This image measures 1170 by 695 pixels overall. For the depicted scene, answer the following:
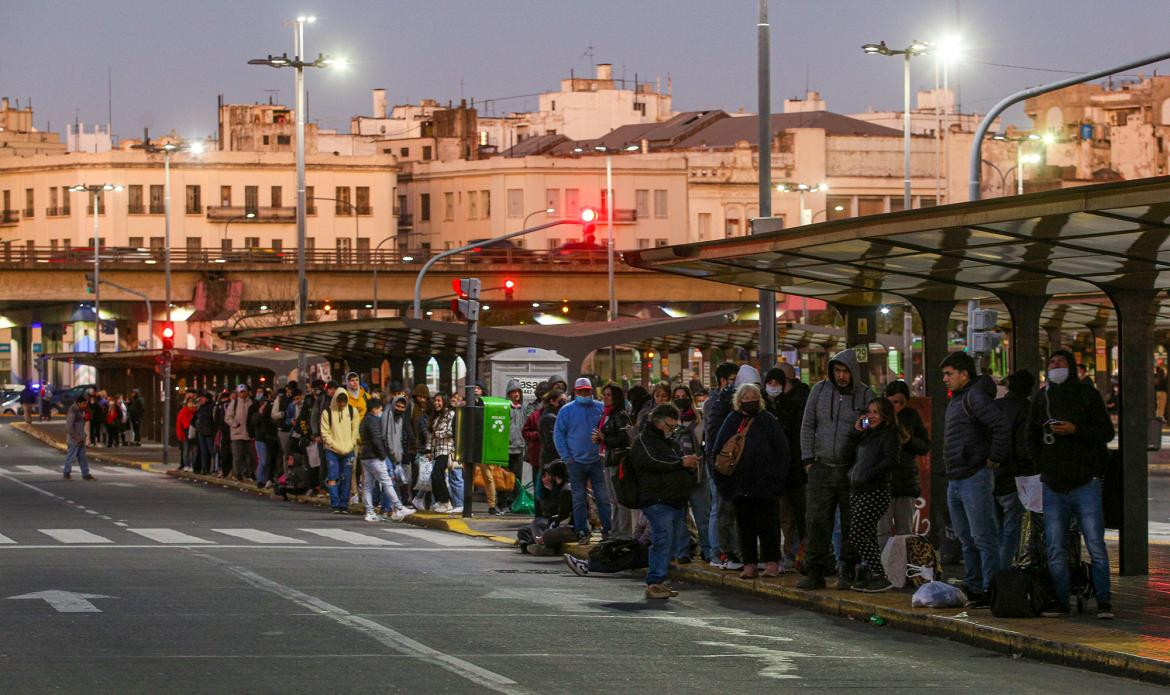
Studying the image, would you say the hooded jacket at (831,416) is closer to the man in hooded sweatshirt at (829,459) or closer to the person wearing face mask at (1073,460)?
the man in hooded sweatshirt at (829,459)

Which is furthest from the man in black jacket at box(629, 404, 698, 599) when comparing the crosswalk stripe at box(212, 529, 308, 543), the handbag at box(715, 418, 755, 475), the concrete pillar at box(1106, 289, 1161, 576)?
the crosswalk stripe at box(212, 529, 308, 543)

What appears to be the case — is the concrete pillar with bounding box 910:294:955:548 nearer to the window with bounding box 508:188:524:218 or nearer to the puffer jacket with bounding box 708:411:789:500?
the puffer jacket with bounding box 708:411:789:500

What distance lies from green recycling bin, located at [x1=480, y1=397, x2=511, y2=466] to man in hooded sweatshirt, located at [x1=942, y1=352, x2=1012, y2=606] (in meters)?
12.5

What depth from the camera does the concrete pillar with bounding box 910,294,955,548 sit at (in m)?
18.5

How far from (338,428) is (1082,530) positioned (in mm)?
16143

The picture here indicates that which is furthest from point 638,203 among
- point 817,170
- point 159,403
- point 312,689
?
point 312,689

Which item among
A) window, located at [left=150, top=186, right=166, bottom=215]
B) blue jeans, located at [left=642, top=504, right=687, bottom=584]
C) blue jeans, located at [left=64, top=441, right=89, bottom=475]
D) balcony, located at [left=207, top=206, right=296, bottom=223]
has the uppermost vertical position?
window, located at [left=150, top=186, right=166, bottom=215]

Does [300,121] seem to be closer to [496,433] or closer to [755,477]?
[496,433]

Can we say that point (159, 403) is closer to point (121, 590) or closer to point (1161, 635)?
point (121, 590)

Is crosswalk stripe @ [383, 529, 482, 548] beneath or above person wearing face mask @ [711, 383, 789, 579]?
beneath

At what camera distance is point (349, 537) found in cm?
2358

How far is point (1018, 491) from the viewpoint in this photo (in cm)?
1493

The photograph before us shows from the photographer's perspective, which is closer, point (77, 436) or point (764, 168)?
point (764, 168)

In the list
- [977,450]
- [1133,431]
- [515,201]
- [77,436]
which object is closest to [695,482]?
[1133,431]
